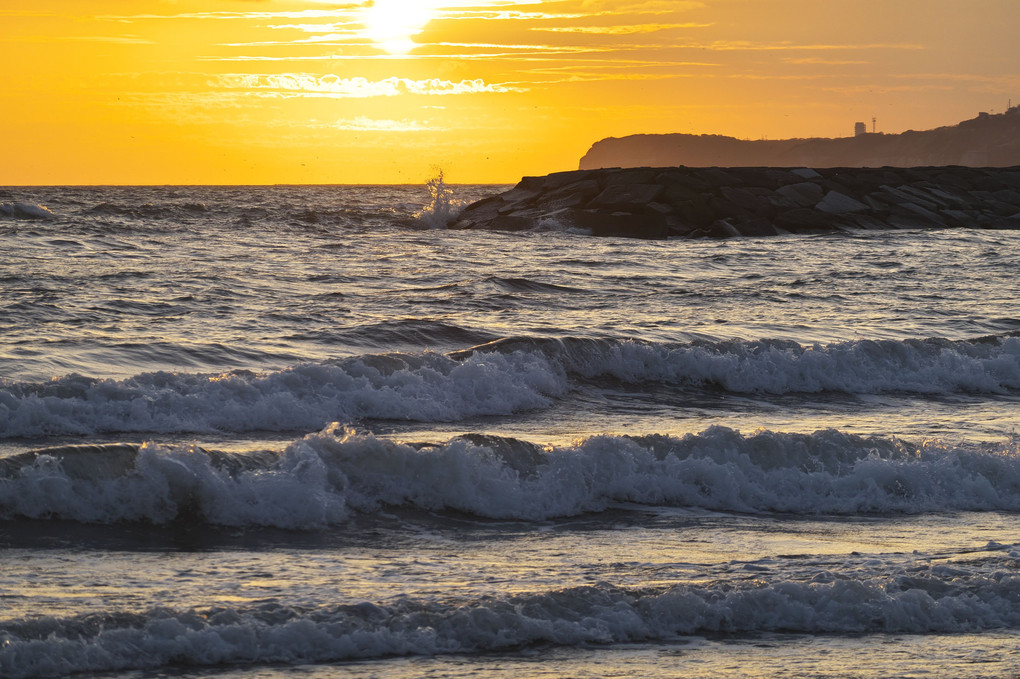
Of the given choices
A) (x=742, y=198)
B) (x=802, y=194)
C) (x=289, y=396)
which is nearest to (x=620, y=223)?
(x=742, y=198)

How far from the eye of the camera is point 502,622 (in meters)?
5.35

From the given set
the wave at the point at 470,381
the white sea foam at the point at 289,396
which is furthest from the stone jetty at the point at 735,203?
the white sea foam at the point at 289,396

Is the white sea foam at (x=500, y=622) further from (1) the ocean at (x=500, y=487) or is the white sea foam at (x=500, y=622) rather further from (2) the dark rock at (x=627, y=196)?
(2) the dark rock at (x=627, y=196)

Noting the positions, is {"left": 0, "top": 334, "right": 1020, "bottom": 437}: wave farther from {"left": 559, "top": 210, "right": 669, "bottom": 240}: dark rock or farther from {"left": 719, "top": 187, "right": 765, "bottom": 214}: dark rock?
{"left": 719, "top": 187, "right": 765, "bottom": 214}: dark rock

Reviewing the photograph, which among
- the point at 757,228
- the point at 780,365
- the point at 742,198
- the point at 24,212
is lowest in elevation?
the point at 780,365

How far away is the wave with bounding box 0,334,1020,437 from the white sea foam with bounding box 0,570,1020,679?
4647mm

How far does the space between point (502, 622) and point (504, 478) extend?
9.35 feet

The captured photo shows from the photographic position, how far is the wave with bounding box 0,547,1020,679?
4.94 meters

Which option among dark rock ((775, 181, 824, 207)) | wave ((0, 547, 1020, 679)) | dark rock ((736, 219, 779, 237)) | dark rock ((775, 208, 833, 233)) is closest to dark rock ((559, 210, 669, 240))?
dark rock ((736, 219, 779, 237))

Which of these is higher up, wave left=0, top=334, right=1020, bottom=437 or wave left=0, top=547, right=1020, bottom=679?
wave left=0, top=334, right=1020, bottom=437

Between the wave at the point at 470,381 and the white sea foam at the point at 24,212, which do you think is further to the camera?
the white sea foam at the point at 24,212

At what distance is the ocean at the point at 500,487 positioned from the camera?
521cm

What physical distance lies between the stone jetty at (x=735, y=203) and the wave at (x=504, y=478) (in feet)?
84.2

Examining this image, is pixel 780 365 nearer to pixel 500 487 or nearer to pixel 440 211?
pixel 500 487
